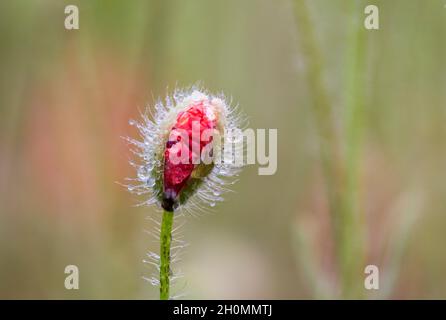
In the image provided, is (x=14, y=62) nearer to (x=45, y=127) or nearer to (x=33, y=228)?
(x=45, y=127)

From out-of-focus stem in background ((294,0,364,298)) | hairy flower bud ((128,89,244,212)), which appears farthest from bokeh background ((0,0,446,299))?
hairy flower bud ((128,89,244,212))

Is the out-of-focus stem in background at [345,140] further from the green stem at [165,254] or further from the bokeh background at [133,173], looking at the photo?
the green stem at [165,254]

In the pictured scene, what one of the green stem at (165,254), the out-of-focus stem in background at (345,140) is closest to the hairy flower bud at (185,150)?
the green stem at (165,254)

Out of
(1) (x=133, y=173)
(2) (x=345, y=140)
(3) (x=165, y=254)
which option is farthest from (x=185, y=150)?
(1) (x=133, y=173)

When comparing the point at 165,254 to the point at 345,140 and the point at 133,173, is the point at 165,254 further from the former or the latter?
the point at 133,173
